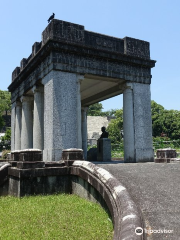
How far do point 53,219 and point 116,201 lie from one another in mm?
1740

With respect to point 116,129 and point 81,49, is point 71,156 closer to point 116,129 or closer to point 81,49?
point 81,49

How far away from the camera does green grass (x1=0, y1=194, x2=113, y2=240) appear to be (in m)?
5.18

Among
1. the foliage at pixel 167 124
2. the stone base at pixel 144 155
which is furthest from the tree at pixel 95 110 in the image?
the stone base at pixel 144 155

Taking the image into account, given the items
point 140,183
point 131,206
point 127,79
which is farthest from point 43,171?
point 127,79

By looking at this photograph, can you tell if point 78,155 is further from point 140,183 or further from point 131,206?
point 131,206

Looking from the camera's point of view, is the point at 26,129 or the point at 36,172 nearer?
the point at 36,172

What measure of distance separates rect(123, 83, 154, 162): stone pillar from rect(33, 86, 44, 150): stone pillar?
4601mm

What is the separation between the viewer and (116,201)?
547 cm

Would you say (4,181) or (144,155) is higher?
(144,155)

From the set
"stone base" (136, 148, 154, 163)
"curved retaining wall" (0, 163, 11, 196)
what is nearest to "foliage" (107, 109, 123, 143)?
"stone base" (136, 148, 154, 163)

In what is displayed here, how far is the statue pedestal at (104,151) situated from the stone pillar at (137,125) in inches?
121

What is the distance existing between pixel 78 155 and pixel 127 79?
616 cm

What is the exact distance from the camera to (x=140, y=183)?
6.86 metres

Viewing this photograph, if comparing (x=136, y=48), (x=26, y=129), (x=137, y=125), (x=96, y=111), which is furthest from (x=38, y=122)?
(x=96, y=111)
